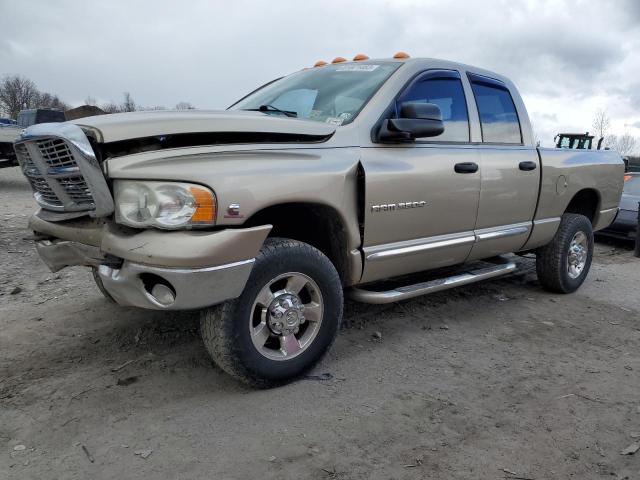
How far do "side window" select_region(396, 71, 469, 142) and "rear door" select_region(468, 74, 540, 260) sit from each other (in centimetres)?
19

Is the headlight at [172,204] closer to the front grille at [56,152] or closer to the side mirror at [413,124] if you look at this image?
the front grille at [56,152]

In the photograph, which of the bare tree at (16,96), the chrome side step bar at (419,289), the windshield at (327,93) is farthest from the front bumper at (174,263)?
the bare tree at (16,96)

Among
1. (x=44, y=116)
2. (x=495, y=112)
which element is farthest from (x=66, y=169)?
(x=44, y=116)

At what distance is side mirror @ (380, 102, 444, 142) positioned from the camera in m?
3.18

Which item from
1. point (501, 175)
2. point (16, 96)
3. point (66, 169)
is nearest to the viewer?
point (66, 169)

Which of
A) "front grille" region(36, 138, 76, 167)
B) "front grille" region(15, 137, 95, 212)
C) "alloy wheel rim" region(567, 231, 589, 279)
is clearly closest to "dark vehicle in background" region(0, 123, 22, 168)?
"front grille" region(15, 137, 95, 212)

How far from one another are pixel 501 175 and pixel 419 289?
1.22 m

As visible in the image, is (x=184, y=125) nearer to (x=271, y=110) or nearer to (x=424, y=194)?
(x=271, y=110)

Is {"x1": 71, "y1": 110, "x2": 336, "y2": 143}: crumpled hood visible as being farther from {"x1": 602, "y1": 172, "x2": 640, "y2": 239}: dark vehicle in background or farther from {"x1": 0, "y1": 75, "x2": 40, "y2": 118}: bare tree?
{"x1": 0, "y1": 75, "x2": 40, "y2": 118}: bare tree

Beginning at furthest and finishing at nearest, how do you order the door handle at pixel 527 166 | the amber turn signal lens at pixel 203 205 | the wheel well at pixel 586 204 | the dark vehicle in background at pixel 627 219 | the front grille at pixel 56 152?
the dark vehicle in background at pixel 627 219 → the wheel well at pixel 586 204 → the door handle at pixel 527 166 → the front grille at pixel 56 152 → the amber turn signal lens at pixel 203 205

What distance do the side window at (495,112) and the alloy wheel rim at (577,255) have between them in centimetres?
138

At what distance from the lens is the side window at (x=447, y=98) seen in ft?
12.2

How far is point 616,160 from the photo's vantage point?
550 centimetres

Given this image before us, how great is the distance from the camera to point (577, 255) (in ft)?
17.4
